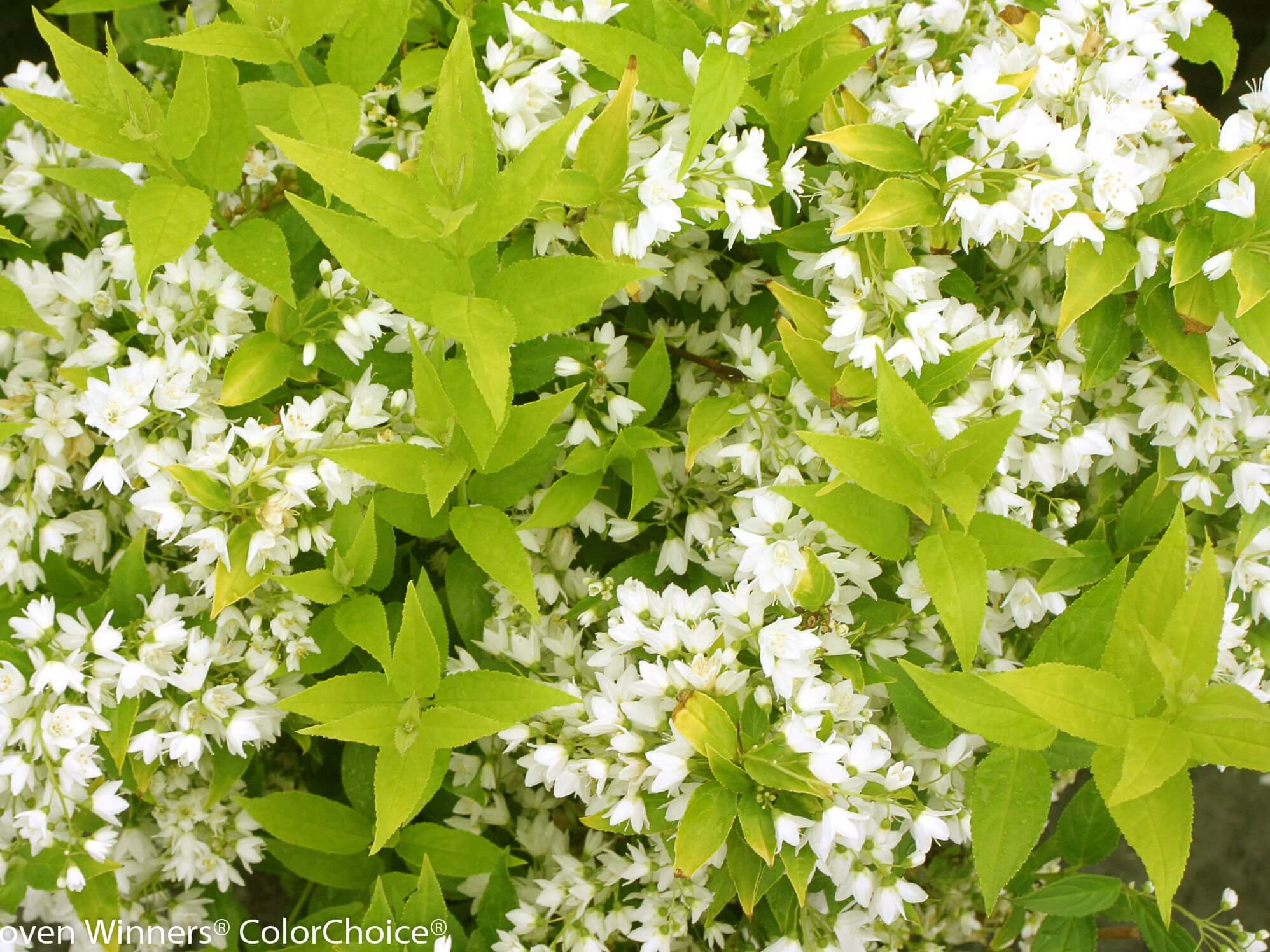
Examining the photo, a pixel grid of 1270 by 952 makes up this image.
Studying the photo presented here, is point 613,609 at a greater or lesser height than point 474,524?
lesser

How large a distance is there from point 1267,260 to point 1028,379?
0.35 m

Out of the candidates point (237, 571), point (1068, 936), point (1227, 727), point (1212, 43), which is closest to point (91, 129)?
point (237, 571)

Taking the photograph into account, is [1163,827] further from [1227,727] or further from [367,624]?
[367,624]

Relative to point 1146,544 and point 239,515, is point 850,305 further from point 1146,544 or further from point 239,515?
point 239,515

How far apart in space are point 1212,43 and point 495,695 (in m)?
1.70

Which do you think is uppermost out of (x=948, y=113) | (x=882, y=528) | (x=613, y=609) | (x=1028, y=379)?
(x=948, y=113)

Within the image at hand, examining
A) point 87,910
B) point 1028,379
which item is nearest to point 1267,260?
point 1028,379

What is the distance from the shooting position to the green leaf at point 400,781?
4.47 ft

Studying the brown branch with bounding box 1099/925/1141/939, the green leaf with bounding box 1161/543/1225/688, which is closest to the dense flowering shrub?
the green leaf with bounding box 1161/543/1225/688

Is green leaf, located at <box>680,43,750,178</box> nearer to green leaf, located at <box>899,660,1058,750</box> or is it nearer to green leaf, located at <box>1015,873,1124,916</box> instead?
green leaf, located at <box>899,660,1058,750</box>

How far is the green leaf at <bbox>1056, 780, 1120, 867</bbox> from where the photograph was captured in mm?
1754

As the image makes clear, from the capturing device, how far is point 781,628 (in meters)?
1.38

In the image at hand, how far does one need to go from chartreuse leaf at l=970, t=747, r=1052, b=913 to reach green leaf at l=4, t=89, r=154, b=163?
1.47 metres

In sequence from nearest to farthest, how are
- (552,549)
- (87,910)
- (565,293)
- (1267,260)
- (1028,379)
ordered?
(565,293) < (1267,260) < (1028,379) < (87,910) < (552,549)
